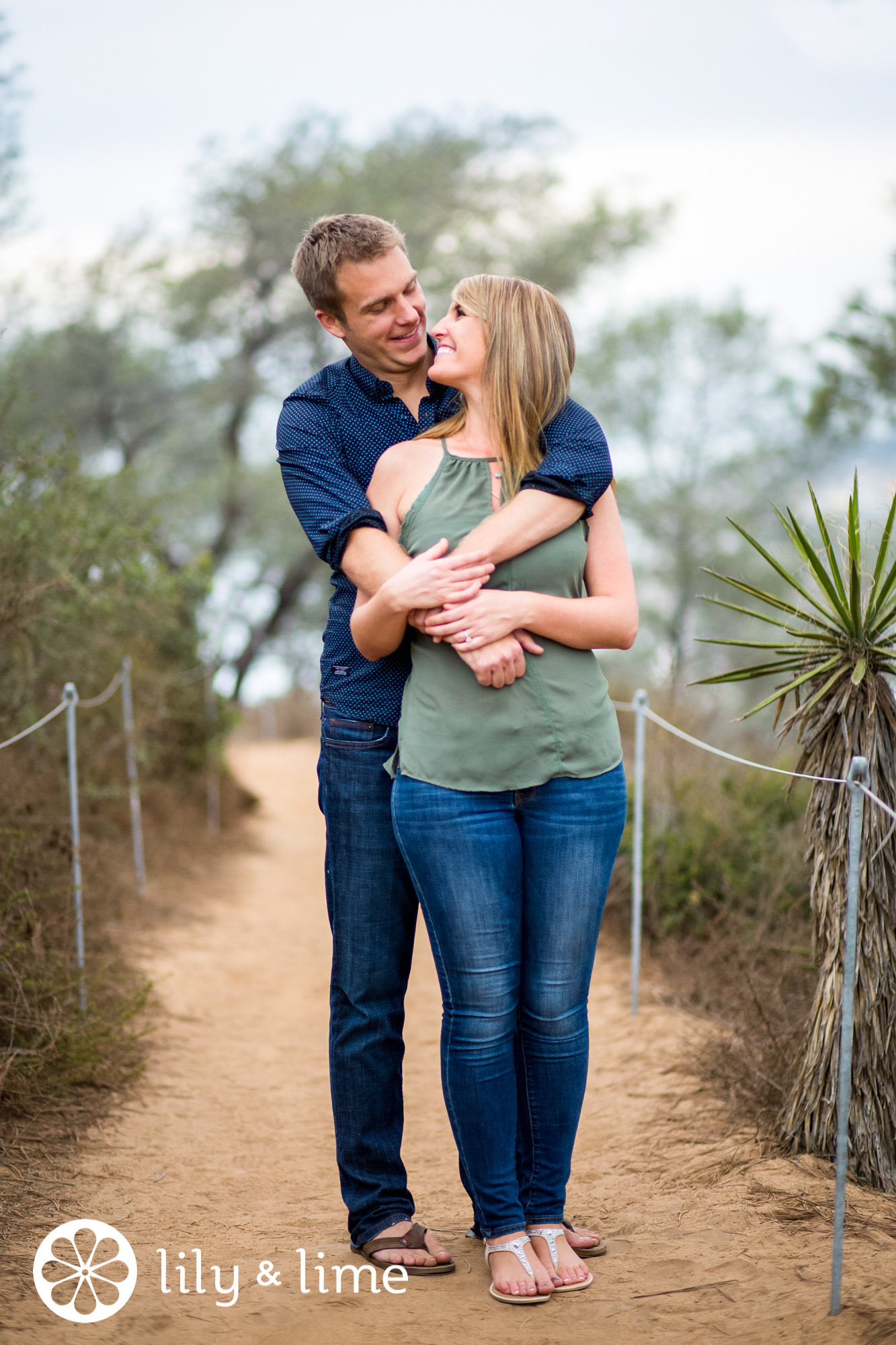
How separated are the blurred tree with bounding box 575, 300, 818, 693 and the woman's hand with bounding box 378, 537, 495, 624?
20292 millimetres

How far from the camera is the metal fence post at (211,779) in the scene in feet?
30.5

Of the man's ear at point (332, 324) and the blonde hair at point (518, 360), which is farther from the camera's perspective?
the man's ear at point (332, 324)

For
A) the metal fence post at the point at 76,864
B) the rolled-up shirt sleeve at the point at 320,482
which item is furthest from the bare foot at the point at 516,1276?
the metal fence post at the point at 76,864

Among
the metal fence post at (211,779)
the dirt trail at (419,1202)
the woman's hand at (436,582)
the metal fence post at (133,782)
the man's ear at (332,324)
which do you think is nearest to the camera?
the woman's hand at (436,582)

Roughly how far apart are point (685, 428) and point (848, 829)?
71.2ft

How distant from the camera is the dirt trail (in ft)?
7.79

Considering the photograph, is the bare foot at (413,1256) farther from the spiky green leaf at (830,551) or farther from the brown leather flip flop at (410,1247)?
the spiky green leaf at (830,551)

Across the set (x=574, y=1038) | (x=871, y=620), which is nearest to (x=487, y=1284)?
(x=574, y=1038)

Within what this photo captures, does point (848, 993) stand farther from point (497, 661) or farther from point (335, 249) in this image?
point (335, 249)

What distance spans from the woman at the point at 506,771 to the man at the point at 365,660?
0.33 feet

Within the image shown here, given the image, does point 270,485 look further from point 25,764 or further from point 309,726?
point 25,764

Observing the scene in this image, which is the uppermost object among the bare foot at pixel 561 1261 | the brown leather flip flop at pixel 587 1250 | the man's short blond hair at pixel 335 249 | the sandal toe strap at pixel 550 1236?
the man's short blond hair at pixel 335 249

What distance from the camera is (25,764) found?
568cm

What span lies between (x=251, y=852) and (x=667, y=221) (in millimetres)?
11297
